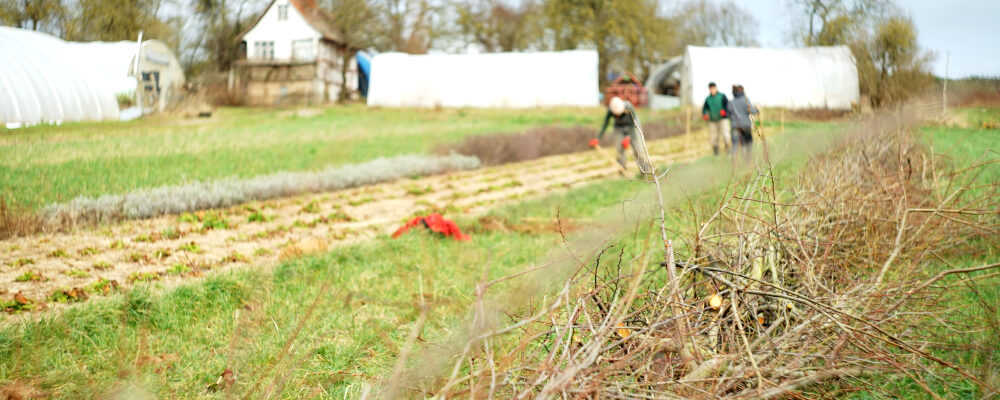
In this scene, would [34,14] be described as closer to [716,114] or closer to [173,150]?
[173,150]

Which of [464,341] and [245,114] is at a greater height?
[245,114]

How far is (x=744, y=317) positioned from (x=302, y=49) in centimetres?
2660

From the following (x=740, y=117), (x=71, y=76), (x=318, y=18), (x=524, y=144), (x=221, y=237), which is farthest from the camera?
(x=318, y=18)

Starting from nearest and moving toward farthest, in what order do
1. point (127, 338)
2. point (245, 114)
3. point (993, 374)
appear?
point (993, 374) → point (127, 338) → point (245, 114)

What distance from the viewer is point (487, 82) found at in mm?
34875

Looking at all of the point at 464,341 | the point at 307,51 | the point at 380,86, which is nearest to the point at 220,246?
the point at 464,341

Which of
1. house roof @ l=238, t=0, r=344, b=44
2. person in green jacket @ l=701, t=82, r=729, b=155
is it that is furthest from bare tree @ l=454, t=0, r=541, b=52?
person in green jacket @ l=701, t=82, r=729, b=155

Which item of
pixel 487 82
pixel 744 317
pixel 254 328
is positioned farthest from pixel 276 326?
pixel 487 82

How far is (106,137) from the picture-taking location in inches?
232

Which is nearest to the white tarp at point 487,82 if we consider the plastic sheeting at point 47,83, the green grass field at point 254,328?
the green grass field at point 254,328

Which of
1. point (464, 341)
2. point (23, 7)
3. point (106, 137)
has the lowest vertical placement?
point (464, 341)

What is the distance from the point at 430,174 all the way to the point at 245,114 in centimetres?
355

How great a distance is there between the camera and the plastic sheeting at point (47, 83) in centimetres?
473

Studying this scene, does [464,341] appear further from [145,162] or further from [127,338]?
[145,162]
